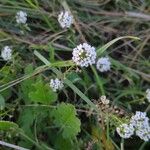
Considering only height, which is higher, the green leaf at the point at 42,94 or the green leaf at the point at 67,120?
the green leaf at the point at 42,94

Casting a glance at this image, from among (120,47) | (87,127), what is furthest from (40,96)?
(120,47)

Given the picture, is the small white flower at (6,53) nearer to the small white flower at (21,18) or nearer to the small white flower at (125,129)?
the small white flower at (21,18)

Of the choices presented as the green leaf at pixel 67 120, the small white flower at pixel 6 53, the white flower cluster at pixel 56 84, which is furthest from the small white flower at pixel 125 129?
the small white flower at pixel 6 53

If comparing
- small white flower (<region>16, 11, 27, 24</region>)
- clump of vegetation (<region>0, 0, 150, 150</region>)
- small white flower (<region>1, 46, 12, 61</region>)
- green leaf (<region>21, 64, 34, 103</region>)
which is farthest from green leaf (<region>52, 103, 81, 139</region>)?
small white flower (<region>16, 11, 27, 24</region>)

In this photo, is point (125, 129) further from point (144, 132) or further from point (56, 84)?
point (56, 84)

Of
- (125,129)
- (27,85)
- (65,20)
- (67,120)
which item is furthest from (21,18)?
(125,129)

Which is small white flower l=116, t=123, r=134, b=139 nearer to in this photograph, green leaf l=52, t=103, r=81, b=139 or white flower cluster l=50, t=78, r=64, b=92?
green leaf l=52, t=103, r=81, b=139

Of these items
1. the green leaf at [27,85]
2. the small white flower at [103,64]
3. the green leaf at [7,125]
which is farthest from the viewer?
the small white flower at [103,64]
